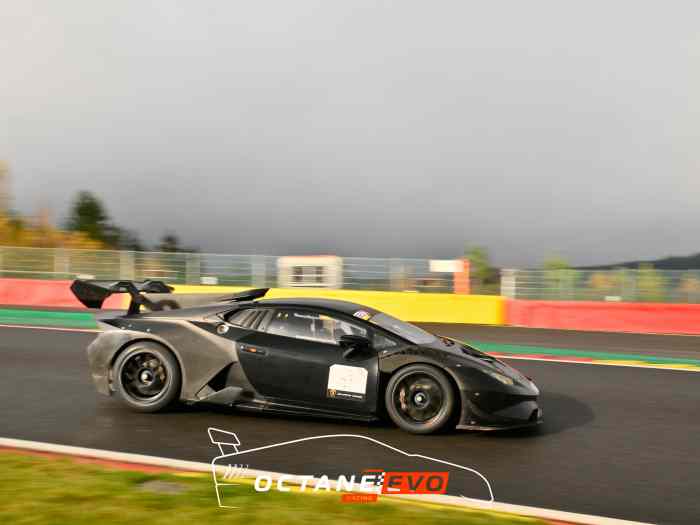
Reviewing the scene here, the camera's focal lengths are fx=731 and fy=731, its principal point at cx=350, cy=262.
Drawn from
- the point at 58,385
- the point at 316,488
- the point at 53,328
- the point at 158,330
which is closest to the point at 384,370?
the point at 316,488

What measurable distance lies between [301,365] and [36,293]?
16694mm

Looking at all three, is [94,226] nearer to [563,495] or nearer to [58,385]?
[58,385]

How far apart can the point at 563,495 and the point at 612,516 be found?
1.43ft

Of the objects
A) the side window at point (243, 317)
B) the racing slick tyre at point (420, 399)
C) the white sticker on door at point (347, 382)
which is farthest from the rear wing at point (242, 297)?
the racing slick tyre at point (420, 399)

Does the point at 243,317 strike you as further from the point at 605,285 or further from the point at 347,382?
the point at 605,285

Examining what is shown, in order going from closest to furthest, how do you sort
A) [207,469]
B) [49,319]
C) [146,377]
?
[207,469], [146,377], [49,319]

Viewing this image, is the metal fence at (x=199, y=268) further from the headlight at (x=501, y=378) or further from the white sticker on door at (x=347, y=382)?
the white sticker on door at (x=347, y=382)

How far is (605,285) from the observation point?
18.5m

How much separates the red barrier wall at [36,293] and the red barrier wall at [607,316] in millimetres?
12245

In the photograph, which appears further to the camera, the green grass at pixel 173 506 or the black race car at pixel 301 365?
the black race car at pixel 301 365

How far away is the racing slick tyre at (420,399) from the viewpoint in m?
6.46

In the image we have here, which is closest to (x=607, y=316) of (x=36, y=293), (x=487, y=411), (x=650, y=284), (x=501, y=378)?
(x=650, y=284)

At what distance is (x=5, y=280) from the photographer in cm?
2133

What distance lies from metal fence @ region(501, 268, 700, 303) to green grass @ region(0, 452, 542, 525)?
14.7 m
